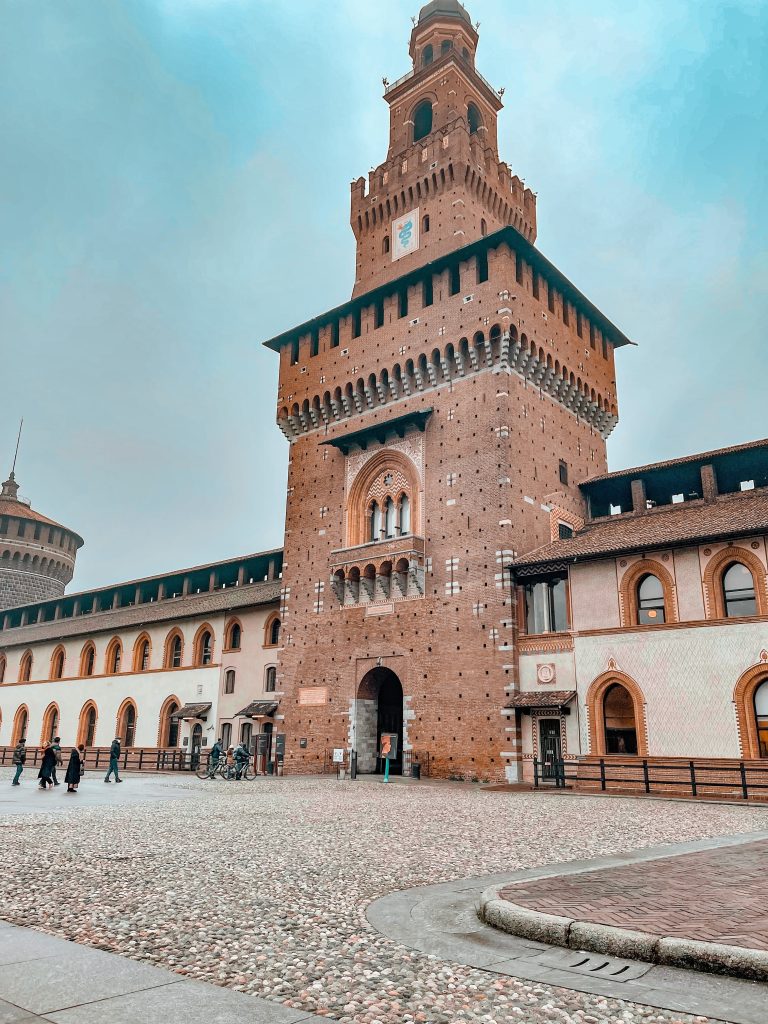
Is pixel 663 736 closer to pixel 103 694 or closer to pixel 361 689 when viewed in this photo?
pixel 361 689

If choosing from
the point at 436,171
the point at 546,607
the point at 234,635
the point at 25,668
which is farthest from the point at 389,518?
the point at 25,668

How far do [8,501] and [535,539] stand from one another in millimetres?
58854

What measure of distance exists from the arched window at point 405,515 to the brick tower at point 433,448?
0.09m

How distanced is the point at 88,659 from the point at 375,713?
27301 mm

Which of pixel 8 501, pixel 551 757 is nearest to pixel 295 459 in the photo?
pixel 551 757

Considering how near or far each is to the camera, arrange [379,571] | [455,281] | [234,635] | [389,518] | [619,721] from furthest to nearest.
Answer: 1. [234,635]
2. [455,281]
3. [389,518]
4. [379,571]
5. [619,721]

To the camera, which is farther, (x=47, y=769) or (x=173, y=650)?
(x=173, y=650)

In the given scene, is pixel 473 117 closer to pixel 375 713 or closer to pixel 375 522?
pixel 375 522

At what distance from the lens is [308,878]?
8.91m

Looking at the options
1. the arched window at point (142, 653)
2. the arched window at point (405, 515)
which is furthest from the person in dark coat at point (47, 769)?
the arched window at point (142, 653)

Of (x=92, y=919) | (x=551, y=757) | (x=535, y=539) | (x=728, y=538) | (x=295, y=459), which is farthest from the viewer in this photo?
(x=295, y=459)

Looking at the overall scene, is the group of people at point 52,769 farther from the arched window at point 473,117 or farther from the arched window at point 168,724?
the arched window at point 473,117

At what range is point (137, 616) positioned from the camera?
5069cm

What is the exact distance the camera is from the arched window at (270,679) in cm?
4078
